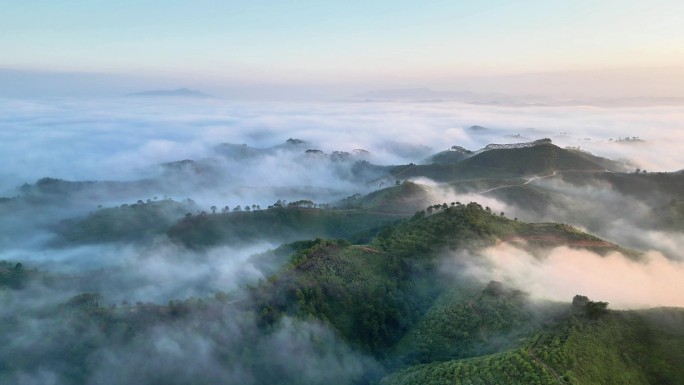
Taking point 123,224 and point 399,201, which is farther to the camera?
point 123,224

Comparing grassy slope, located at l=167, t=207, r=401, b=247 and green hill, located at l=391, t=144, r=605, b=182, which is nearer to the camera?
grassy slope, located at l=167, t=207, r=401, b=247

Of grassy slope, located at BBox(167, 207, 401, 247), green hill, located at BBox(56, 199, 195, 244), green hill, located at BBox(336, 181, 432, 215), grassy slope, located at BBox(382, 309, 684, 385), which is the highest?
grassy slope, located at BBox(382, 309, 684, 385)

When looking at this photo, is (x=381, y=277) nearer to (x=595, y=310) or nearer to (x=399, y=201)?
(x=595, y=310)

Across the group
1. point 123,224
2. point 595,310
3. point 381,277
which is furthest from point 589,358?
point 123,224

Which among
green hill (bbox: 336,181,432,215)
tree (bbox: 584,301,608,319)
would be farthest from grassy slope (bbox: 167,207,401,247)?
tree (bbox: 584,301,608,319)

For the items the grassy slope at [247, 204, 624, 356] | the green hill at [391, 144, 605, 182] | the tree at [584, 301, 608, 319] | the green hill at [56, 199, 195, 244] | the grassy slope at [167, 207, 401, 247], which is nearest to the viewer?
the tree at [584, 301, 608, 319]

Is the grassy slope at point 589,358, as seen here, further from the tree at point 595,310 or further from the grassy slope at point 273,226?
the grassy slope at point 273,226

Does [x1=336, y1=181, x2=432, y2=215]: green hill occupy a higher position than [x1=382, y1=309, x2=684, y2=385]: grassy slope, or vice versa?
[x1=382, y1=309, x2=684, y2=385]: grassy slope

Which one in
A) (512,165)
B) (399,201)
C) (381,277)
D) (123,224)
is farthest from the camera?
(512,165)

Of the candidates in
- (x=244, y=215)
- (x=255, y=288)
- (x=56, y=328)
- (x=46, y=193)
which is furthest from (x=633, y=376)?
(x=46, y=193)

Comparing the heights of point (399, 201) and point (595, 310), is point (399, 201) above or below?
below

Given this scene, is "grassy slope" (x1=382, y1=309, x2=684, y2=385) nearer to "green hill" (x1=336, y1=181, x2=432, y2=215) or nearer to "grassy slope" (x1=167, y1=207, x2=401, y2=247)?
"grassy slope" (x1=167, y1=207, x2=401, y2=247)

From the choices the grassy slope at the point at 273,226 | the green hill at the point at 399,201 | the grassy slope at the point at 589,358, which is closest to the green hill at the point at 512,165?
the green hill at the point at 399,201
